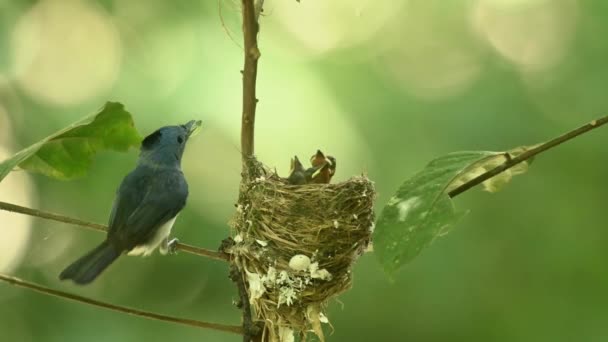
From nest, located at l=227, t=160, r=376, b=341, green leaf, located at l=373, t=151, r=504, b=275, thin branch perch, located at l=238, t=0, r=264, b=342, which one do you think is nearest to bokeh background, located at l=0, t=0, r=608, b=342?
nest, located at l=227, t=160, r=376, b=341

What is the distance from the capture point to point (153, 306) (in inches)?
141

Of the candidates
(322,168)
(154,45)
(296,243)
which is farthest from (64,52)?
(296,243)

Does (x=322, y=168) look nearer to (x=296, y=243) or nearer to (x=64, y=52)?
(x=296, y=243)

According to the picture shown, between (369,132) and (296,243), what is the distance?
1.59 metres

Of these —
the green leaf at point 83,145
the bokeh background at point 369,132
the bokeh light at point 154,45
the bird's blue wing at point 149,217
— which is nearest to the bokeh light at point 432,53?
the bokeh background at point 369,132

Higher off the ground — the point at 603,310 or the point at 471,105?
Result: the point at 471,105

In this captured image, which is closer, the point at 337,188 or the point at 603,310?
the point at 337,188

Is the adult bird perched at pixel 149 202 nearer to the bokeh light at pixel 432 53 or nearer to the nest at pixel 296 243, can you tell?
the nest at pixel 296 243

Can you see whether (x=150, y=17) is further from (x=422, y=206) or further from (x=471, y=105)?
(x=422, y=206)

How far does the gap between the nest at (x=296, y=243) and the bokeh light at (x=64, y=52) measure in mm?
1614

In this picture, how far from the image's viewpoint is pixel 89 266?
76.0 inches

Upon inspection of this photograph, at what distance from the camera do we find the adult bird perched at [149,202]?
6.86ft

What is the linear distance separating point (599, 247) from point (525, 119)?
691 mm

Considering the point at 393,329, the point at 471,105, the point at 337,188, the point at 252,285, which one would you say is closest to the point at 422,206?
the point at 252,285
